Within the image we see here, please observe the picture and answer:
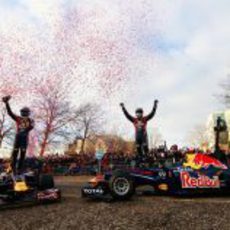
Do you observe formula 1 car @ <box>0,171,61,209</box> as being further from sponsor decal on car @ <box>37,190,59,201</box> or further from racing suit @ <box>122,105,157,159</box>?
racing suit @ <box>122,105,157,159</box>

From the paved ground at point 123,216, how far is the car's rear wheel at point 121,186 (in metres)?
0.22

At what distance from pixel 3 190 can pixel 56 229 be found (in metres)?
3.09

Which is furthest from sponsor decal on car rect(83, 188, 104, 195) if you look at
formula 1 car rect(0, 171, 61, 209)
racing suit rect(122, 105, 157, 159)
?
racing suit rect(122, 105, 157, 159)

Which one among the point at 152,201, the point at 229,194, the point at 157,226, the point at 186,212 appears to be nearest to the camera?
the point at 157,226

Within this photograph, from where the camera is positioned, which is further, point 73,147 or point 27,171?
point 73,147

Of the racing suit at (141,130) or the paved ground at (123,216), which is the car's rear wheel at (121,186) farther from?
the racing suit at (141,130)

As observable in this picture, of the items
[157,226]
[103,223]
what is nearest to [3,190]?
[103,223]

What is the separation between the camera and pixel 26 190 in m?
9.88

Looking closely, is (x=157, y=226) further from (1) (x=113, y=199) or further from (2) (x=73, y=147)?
(2) (x=73, y=147)

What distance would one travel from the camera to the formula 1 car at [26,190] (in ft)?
31.9

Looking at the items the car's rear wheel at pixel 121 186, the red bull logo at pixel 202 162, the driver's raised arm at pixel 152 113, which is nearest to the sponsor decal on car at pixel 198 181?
the red bull logo at pixel 202 162

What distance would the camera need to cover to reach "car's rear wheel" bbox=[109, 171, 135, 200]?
962cm

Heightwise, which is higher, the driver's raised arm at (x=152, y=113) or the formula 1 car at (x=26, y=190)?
the driver's raised arm at (x=152, y=113)

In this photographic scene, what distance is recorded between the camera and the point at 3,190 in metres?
9.67
